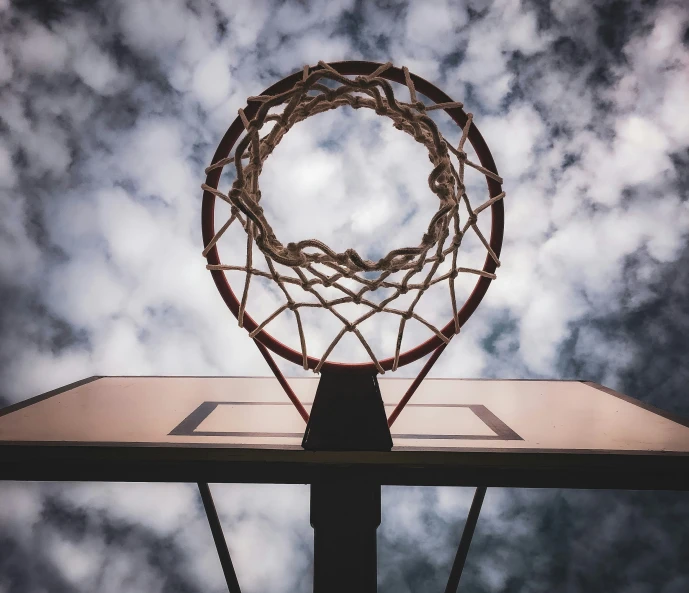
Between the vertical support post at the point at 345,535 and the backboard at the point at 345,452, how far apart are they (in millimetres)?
60

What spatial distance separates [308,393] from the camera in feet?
5.46

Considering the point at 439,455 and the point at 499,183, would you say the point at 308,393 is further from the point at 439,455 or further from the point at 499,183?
the point at 499,183

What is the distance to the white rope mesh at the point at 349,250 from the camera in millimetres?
978

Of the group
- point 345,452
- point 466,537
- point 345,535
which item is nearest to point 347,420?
point 345,452

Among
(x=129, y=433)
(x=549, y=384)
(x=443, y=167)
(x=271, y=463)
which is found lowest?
(x=271, y=463)

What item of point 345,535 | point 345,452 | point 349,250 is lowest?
point 345,535

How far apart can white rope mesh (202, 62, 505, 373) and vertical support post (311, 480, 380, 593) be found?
0.31 m

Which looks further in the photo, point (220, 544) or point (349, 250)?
point (220, 544)

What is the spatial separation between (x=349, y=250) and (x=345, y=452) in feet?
1.52

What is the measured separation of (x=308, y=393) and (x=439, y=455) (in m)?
0.72

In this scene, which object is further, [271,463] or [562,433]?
[562,433]

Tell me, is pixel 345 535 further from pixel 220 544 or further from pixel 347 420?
pixel 220 544

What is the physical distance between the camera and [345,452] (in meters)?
1.03

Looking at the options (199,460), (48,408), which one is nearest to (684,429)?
(199,460)
